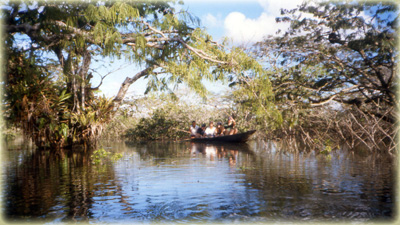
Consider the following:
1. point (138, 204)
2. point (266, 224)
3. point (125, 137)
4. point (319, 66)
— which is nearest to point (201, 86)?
point (319, 66)

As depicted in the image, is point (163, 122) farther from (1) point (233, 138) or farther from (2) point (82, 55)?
(2) point (82, 55)

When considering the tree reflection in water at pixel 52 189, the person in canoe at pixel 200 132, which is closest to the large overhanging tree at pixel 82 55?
the tree reflection in water at pixel 52 189

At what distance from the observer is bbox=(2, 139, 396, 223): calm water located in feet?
14.7

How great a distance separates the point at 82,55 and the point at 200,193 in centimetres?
1120

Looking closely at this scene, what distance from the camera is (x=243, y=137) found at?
1820 cm

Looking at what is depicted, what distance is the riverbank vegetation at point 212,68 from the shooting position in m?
10.3

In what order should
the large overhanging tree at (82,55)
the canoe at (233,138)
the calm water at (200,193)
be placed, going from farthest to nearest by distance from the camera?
the canoe at (233,138), the large overhanging tree at (82,55), the calm water at (200,193)

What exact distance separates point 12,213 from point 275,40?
11.4 metres

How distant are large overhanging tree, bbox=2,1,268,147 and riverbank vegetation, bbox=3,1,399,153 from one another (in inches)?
1.3

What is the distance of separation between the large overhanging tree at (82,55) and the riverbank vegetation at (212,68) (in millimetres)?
34

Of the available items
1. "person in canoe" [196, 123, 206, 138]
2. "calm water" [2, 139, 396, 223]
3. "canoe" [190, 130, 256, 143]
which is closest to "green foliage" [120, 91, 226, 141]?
"person in canoe" [196, 123, 206, 138]

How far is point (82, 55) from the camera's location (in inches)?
605

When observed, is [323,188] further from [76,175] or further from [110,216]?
[76,175]

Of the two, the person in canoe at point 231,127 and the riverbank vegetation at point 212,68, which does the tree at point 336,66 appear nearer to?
the riverbank vegetation at point 212,68
